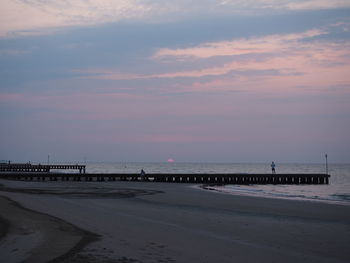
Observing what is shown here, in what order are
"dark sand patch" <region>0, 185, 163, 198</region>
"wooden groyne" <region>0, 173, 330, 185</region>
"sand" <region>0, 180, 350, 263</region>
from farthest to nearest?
"wooden groyne" <region>0, 173, 330, 185</region>, "dark sand patch" <region>0, 185, 163, 198</region>, "sand" <region>0, 180, 350, 263</region>

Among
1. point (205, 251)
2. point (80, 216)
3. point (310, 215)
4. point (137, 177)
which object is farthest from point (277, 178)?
point (205, 251)

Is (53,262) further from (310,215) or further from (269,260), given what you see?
(310,215)

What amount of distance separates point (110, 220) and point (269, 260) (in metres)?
7.96

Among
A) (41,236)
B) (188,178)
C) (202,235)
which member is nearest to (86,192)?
(41,236)

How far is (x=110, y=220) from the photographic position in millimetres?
16500

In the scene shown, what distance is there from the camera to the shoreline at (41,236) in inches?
390

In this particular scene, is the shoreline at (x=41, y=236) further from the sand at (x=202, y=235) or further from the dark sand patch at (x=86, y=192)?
the dark sand patch at (x=86, y=192)

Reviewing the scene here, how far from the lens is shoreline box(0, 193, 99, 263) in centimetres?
991

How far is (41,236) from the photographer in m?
12.4

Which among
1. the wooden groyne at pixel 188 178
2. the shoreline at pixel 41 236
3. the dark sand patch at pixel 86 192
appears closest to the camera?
the shoreline at pixel 41 236

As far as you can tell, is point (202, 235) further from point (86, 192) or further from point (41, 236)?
point (86, 192)

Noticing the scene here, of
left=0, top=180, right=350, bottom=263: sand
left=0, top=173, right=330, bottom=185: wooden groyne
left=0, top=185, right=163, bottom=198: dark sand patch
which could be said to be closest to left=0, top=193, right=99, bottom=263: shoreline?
left=0, top=180, right=350, bottom=263: sand

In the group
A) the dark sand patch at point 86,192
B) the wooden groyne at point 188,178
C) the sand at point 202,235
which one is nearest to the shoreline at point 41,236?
the sand at point 202,235

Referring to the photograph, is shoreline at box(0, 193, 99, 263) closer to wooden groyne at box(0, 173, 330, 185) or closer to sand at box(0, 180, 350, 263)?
sand at box(0, 180, 350, 263)
